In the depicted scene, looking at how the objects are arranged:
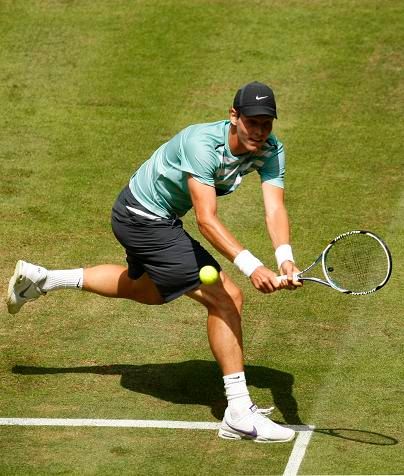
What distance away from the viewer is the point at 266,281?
8828mm

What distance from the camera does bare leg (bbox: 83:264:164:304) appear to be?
33.5 ft

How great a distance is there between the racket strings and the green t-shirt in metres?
0.74

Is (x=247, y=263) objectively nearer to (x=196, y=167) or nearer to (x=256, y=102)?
(x=196, y=167)

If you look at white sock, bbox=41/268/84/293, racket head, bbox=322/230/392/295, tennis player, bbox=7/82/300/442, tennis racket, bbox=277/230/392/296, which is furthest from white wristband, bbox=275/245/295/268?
white sock, bbox=41/268/84/293

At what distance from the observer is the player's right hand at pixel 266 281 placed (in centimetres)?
882

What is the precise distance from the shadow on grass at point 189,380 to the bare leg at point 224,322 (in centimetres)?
54

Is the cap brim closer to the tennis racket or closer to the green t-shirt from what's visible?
the green t-shirt

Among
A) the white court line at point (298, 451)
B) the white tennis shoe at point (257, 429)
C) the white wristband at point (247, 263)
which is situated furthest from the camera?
the white tennis shoe at point (257, 429)

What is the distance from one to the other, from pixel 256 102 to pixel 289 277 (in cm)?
123

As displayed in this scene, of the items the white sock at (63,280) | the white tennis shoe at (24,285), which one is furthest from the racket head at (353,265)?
the white tennis shoe at (24,285)

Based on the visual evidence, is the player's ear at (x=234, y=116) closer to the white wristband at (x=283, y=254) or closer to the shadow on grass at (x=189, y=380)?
the white wristband at (x=283, y=254)

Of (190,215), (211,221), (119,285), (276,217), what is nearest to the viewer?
(211,221)

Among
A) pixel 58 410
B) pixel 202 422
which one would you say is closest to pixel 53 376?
pixel 58 410

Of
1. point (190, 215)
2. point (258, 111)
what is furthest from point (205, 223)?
point (190, 215)
